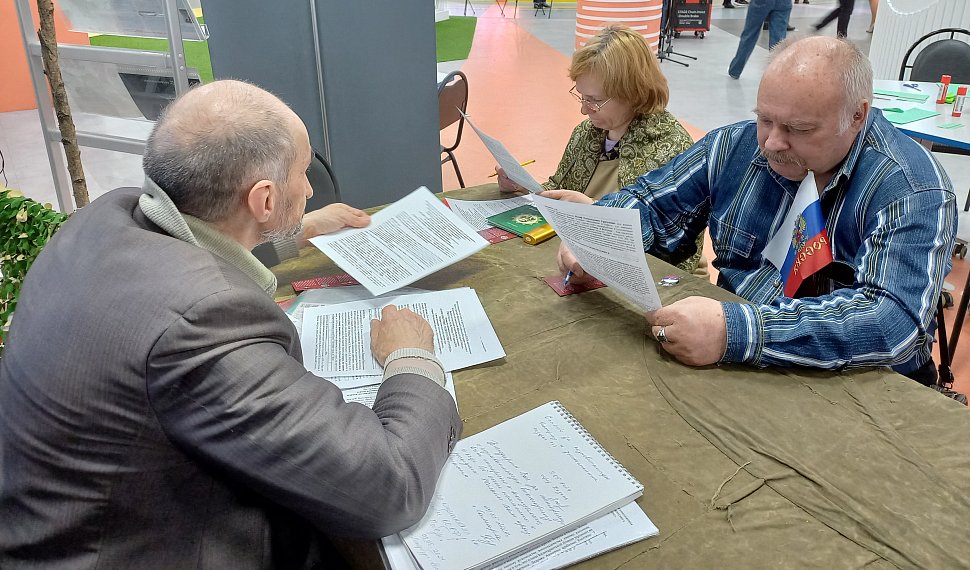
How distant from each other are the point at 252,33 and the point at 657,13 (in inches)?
226

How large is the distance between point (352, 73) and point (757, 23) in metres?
5.83

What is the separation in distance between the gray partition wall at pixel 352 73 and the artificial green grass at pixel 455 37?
5.25m

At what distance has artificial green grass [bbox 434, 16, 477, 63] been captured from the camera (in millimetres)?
8943

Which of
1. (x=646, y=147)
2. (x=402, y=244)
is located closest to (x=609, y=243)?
(x=402, y=244)

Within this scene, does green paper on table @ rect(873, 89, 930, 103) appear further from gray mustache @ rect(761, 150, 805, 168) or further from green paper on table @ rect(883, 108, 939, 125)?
gray mustache @ rect(761, 150, 805, 168)

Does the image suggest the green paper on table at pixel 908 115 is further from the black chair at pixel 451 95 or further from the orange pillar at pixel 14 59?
the orange pillar at pixel 14 59

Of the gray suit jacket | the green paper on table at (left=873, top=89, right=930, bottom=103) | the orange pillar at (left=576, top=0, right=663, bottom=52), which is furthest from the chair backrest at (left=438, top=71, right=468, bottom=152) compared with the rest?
the orange pillar at (left=576, top=0, right=663, bottom=52)

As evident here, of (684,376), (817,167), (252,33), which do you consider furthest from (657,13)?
(684,376)

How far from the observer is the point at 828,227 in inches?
61.4

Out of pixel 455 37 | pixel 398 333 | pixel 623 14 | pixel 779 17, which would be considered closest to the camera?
pixel 398 333

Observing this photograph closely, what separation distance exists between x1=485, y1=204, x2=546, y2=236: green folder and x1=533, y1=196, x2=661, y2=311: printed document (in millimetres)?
418

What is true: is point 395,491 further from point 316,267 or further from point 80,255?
point 316,267

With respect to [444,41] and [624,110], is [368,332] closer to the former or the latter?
[624,110]

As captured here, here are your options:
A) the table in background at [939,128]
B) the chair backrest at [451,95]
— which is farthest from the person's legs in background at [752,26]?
the chair backrest at [451,95]
